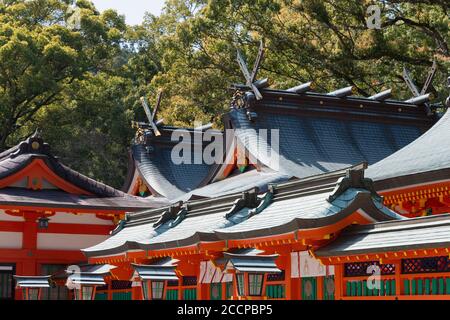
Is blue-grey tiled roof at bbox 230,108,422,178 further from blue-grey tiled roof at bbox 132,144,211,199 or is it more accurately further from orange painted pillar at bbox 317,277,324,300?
orange painted pillar at bbox 317,277,324,300

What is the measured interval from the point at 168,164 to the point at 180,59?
1032cm

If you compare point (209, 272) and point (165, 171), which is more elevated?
point (165, 171)

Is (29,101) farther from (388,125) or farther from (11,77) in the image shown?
(388,125)

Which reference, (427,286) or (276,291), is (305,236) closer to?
(427,286)

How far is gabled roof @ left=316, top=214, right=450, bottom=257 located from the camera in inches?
511

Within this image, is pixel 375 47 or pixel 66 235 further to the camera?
pixel 375 47

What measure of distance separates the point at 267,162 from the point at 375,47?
10.4 meters

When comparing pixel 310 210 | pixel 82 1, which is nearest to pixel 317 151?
pixel 310 210

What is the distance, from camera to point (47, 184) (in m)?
27.2

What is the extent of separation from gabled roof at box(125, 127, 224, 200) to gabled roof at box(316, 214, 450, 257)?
16236 mm

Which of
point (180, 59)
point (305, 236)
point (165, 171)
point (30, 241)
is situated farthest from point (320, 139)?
point (180, 59)

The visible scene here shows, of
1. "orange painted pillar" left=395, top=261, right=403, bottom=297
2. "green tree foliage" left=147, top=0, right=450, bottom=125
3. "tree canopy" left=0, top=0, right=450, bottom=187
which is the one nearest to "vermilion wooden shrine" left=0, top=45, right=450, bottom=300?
"orange painted pillar" left=395, top=261, right=403, bottom=297

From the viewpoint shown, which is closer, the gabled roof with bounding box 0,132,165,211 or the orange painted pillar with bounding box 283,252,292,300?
the orange painted pillar with bounding box 283,252,292,300

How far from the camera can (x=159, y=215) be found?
74.9 ft
